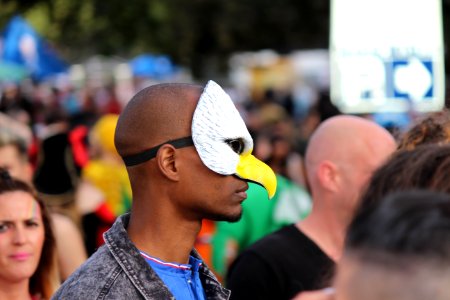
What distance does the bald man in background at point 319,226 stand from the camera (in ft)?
14.3

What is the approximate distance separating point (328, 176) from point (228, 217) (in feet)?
5.61

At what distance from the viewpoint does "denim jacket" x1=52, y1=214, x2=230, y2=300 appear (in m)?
2.90

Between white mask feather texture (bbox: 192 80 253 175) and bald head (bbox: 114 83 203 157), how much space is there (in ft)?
0.10

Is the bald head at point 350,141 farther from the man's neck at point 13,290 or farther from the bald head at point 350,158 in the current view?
the man's neck at point 13,290

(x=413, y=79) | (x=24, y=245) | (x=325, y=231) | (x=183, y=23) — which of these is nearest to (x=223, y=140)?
(x=325, y=231)

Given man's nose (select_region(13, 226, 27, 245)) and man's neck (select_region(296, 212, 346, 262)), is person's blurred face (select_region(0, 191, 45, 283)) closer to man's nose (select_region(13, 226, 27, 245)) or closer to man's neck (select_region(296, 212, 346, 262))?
man's nose (select_region(13, 226, 27, 245))

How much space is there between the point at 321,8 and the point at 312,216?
74.0ft

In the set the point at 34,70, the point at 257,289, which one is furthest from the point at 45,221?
the point at 34,70

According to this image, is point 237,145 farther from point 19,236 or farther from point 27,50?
point 27,50

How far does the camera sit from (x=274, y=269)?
4359 millimetres

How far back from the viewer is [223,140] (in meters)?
3.16

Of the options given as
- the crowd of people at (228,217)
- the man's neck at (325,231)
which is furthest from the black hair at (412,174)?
the man's neck at (325,231)

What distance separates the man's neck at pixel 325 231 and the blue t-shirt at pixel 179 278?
1409 millimetres

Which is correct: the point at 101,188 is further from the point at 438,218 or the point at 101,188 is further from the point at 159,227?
the point at 438,218
